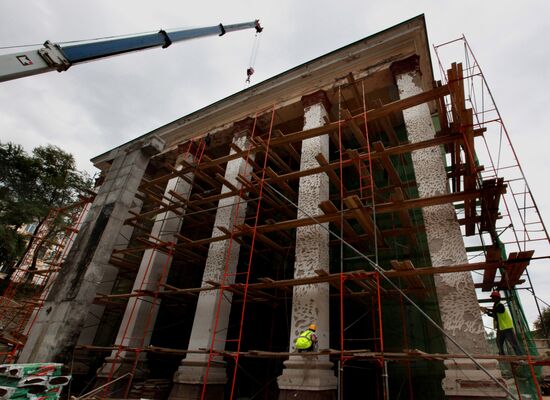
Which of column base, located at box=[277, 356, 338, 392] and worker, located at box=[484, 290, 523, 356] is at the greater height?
worker, located at box=[484, 290, 523, 356]

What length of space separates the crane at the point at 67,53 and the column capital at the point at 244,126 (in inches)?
171

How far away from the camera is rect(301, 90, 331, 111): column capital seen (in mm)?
12086

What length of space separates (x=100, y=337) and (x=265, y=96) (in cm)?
1269

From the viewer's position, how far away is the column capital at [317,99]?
1209 cm

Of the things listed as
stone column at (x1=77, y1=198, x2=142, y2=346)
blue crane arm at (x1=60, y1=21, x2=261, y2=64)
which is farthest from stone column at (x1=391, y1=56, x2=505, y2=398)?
stone column at (x1=77, y1=198, x2=142, y2=346)

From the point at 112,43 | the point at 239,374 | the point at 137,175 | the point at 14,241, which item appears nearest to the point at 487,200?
the point at 239,374

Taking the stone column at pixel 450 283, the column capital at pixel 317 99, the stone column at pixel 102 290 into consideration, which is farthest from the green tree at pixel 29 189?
the stone column at pixel 450 283

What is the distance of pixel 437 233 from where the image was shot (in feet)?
24.9

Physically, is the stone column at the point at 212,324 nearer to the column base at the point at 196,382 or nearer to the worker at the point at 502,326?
the column base at the point at 196,382

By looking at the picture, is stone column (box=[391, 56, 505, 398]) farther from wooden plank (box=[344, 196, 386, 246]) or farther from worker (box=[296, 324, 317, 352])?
worker (box=[296, 324, 317, 352])

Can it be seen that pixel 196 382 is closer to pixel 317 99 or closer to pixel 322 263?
pixel 322 263

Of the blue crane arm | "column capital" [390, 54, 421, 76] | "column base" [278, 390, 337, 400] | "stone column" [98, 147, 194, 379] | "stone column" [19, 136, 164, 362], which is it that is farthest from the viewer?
"stone column" [98, 147, 194, 379]

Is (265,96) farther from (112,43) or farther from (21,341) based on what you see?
(21,341)

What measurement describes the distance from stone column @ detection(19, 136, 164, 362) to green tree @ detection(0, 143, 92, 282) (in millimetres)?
13239
